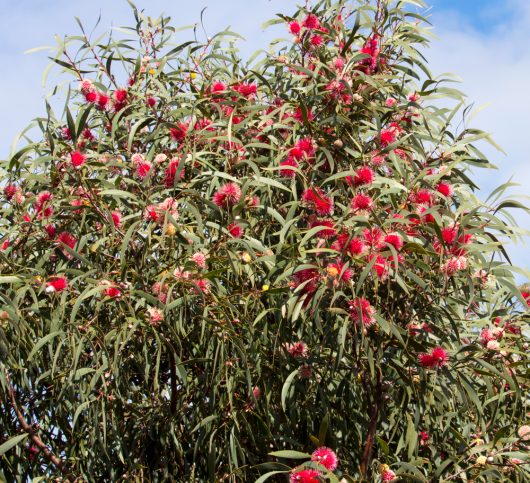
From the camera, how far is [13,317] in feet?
9.82

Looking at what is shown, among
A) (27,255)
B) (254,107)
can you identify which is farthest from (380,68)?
(27,255)

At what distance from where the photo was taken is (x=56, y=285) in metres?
3.22

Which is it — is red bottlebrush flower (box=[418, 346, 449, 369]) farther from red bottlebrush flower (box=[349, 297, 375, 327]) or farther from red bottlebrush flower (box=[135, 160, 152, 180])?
red bottlebrush flower (box=[135, 160, 152, 180])

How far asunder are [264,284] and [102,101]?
1.01 m

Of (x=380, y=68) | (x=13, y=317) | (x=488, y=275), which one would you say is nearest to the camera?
(x=13, y=317)

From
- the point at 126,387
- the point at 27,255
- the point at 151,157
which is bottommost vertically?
the point at 126,387

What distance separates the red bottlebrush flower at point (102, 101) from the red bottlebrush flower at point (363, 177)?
1.11 meters

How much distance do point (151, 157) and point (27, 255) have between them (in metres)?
0.64

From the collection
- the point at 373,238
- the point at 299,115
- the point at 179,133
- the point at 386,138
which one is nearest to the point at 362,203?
the point at 373,238

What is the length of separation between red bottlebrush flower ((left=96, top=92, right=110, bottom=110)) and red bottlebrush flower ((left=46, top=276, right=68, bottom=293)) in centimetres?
79

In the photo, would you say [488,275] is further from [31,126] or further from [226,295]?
[31,126]

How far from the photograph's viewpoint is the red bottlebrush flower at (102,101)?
3.63 metres

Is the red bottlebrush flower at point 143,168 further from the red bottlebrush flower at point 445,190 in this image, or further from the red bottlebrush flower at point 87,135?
the red bottlebrush flower at point 445,190

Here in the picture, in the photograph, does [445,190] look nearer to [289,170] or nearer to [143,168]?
[289,170]
